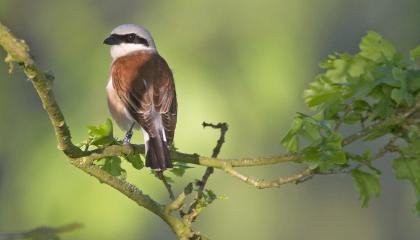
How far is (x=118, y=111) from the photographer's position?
4.45 m

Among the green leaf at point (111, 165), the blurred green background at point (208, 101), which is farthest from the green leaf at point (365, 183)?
the blurred green background at point (208, 101)

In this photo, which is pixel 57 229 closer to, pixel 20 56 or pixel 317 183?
pixel 20 56

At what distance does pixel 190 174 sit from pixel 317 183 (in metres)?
Result: 8.41

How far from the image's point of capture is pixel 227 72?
554 inches

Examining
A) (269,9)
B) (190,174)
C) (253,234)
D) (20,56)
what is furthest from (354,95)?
(253,234)

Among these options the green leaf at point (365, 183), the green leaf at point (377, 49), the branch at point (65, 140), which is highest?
the green leaf at point (377, 49)

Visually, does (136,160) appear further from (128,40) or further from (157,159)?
(128,40)

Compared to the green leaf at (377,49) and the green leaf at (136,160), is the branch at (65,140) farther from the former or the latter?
the green leaf at (377,49)

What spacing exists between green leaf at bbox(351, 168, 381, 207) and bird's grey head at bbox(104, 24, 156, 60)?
2255 millimetres

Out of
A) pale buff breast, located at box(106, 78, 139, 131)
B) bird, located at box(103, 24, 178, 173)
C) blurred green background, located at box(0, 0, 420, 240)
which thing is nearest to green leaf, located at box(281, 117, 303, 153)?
bird, located at box(103, 24, 178, 173)

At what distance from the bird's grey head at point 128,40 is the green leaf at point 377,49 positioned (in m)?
2.08

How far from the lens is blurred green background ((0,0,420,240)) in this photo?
10688 millimetres

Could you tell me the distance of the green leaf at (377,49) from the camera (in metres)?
3.04

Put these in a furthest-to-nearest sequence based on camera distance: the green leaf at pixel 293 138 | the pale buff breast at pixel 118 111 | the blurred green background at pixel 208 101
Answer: the blurred green background at pixel 208 101 < the pale buff breast at pixel 118 111 < the green leaf at pixel 293 138
